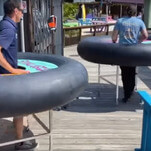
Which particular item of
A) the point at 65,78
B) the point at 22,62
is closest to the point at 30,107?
the point at 65,78

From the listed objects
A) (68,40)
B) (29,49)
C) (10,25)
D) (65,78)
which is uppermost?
(10,25)

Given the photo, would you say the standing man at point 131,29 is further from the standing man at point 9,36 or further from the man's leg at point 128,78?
the standing man at point 9,36

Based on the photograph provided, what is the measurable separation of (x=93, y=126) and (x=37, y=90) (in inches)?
69.6

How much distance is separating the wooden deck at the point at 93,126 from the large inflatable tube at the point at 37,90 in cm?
99

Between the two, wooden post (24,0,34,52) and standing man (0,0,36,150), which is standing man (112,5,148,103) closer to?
wooden post (24,0,34,52)

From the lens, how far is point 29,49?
614 cm

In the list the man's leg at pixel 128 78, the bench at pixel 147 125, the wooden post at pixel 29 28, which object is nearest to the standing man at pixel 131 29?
the man's leg at pixel 128 78

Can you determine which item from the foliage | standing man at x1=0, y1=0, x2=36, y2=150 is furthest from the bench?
the foliage

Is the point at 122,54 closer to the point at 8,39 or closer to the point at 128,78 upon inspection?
the point at 128,78

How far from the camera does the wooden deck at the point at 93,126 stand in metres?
3.51

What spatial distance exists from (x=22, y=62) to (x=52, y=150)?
38.7 inches

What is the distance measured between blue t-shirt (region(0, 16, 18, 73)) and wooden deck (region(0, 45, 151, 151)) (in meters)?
1.01

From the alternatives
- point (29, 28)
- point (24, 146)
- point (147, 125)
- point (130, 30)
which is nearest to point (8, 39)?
point (24, 146)

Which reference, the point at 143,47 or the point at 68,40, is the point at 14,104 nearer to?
the point at 143,47
